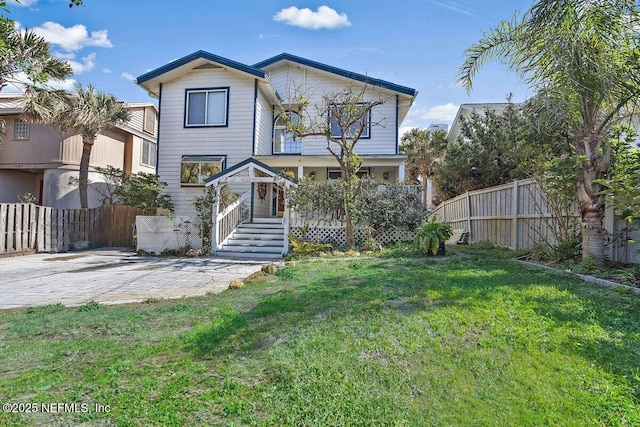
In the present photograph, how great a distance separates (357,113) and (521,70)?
5.43 m

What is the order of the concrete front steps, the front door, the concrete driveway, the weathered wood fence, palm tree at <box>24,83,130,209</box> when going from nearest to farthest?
the concrete driveway
the weathered wood fence
the concrete front steps
palm tree at <box>24,83,130,209</box>
the front door

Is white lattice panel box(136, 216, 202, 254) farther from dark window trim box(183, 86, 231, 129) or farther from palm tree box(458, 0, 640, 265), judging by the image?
palm tree box(458, 0, 640, 265)

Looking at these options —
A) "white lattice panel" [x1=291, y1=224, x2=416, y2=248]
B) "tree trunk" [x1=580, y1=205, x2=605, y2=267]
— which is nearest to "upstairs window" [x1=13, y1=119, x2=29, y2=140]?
"white lattice panel" [x1=291, y1=224, x2=416, y2=248]

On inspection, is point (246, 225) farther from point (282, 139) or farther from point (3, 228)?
point (3, 228)

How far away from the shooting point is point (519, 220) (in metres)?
9.51

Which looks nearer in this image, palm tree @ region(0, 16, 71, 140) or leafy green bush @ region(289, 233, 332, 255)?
palm tree @ region(0, 16, 71, 140)

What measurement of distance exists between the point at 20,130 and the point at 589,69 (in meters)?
23.6

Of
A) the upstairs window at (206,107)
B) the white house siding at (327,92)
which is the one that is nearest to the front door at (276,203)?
the white house siding at (327,92)

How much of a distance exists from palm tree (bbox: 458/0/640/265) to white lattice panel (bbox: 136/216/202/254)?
10924mm

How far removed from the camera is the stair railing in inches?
459

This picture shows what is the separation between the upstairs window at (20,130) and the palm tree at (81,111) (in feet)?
12.5

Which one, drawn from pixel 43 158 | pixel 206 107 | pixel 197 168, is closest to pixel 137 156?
pixel 43 158

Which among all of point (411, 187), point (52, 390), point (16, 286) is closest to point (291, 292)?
point (52, 390)

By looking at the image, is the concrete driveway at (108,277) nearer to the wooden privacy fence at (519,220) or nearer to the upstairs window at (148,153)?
the wooden privacy fence at (519,220)
